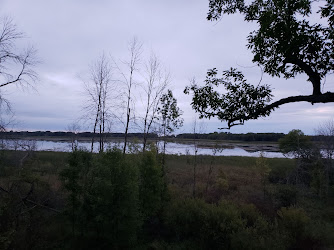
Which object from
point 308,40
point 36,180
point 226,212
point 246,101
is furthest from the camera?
point 36,180

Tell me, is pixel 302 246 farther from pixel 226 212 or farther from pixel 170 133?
pixel 170 133

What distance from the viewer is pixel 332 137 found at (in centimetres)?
1930

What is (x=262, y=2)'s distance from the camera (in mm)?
4230

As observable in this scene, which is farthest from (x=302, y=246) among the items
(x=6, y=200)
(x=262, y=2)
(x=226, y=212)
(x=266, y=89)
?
(x=6, y=200)

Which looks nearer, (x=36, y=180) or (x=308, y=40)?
(x=308, y=40)

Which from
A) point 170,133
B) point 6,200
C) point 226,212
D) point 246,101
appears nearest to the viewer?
point 246,101

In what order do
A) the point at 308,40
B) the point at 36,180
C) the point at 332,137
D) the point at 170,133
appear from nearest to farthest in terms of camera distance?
1. the point at 308,40
2. the point at 36,180
3. the point at 170,133
4. the point at 332,137

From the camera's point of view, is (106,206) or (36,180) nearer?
(106,206)

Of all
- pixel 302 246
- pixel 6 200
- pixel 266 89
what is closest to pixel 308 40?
pixel 266 89

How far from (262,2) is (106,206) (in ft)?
28.7

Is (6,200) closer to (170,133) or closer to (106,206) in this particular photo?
(106,206)

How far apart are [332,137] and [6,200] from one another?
22136 millimetres

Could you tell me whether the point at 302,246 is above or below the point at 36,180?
below

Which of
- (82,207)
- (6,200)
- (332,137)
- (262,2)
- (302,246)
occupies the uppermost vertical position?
(262,2)
